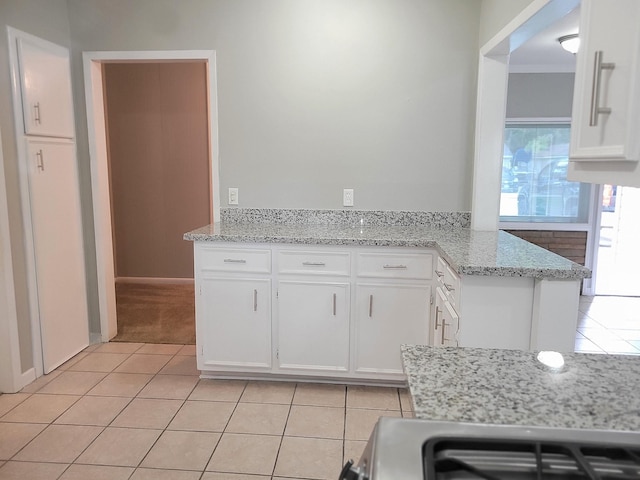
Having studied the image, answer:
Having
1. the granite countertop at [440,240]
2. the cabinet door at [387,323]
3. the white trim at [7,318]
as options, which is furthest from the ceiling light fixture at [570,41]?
the white trim at [7,318]

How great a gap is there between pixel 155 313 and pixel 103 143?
1.56 m

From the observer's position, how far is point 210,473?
2111mm

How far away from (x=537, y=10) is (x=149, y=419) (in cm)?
265

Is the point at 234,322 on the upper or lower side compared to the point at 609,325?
upper

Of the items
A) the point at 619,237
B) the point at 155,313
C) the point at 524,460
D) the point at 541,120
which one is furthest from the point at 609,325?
the point at 524,460

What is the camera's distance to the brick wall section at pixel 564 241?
5199 mm

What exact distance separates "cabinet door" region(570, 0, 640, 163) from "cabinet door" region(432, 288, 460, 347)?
1050 millimetres

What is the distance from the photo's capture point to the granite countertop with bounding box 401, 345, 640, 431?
2.70 feet

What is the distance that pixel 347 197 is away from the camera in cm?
329

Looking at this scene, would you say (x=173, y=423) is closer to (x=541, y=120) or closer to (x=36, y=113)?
(x=36, y=113)

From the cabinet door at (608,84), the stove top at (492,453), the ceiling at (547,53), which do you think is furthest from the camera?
the ceiling at (547,53)

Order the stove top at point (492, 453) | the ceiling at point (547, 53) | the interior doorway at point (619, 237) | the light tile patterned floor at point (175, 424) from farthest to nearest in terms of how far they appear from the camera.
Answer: the interior doorway at point (619, 237) → the ceiling at point (547, 53) → the light tile patterned floor at point (175, 424) → the stove top at point (492, 453)

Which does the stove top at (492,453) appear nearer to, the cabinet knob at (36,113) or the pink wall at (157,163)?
the cabinet knob at (36,113)

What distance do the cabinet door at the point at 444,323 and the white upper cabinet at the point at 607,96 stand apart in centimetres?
100
